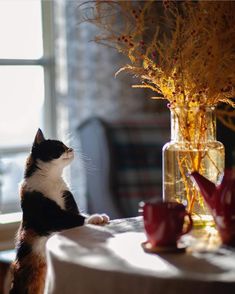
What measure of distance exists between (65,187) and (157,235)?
461 millimetres

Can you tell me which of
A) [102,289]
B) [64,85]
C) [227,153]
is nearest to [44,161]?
[102,289]

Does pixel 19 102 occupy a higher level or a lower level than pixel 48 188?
higher

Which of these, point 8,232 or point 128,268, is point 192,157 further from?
point 8,232

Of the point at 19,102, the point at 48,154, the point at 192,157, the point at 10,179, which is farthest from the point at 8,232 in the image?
the point at 192,157

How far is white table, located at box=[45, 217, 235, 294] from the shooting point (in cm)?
109

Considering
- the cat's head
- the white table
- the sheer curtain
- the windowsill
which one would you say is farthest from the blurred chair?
the white table

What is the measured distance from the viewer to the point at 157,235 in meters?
1.29

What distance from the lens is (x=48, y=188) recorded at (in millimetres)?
1614

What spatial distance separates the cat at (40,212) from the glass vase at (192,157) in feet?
0.78

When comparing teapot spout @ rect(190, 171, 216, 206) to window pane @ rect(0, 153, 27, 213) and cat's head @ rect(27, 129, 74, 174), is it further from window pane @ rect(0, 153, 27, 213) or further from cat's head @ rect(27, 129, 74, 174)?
window pane @ rect(0, 153, 27, 213)

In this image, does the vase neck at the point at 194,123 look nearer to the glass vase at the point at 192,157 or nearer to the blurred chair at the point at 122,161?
the glass vase at the point at 192,157

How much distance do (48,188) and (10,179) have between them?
67.3 inches

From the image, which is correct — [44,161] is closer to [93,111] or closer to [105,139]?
[105,139]

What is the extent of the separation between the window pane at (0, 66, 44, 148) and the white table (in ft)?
5.83
